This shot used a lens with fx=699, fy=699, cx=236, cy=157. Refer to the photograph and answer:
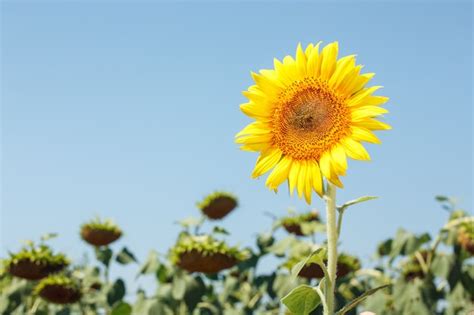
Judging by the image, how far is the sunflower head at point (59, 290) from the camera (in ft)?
14.8

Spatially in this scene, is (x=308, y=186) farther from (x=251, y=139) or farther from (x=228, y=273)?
(x=228, y=273)

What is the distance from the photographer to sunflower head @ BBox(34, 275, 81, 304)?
4500 millimetres

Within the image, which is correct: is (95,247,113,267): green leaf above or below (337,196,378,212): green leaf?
below

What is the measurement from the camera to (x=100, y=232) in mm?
5027

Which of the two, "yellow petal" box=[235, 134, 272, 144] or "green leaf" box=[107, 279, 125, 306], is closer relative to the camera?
"yellow petal" box=[235, 134, 272, 144]

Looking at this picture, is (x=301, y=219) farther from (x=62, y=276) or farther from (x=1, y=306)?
(x=1, y=306)

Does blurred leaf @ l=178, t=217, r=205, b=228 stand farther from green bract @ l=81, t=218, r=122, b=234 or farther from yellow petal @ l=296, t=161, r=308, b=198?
yellow petal @ l=296, t=161, r=308, b=198

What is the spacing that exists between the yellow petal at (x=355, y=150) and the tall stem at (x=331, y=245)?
0.37 ft

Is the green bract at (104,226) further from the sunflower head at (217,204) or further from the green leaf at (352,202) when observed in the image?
the green leaf at (352,202)

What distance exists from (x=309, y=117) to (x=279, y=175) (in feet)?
0.69

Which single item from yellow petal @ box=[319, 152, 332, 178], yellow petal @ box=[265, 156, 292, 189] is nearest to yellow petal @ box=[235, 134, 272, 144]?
yellow petal @ box=[265, 156, 292, 189]

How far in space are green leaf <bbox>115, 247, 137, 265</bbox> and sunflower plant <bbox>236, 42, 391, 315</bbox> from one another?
10.5ft

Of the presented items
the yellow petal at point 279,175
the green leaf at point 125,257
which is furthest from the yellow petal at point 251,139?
the green leaf at point 125,257

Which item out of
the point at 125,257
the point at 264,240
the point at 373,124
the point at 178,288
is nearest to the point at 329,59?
the point at 373,124
